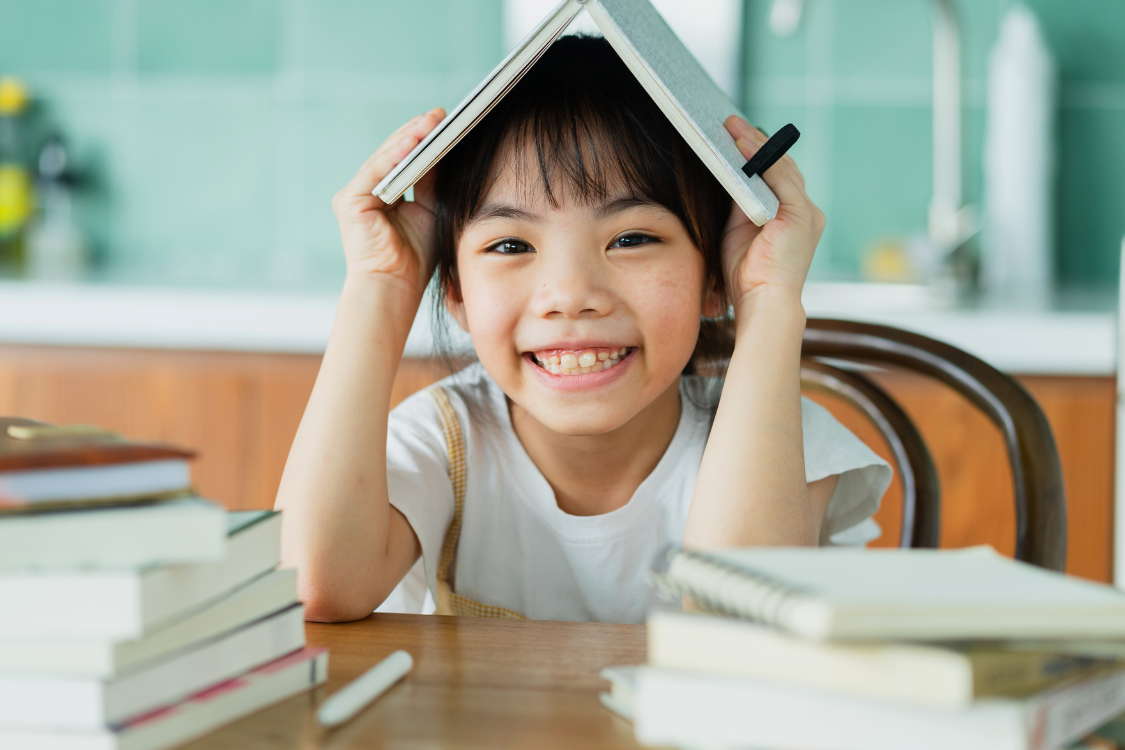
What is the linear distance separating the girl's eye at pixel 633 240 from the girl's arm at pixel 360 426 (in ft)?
0.60

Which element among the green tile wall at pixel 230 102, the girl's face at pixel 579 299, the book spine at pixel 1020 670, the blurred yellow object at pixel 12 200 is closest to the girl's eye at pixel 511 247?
the girl's face at pixel 579 299

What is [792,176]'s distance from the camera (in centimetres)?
87

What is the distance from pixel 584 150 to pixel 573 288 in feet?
0.44

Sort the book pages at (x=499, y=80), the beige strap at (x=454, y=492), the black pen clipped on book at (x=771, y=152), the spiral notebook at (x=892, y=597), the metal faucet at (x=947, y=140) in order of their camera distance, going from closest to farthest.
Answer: the spiral notebook at (x=892, y=597), the book pages at (x=499, y=80), the black pen clipped on book at (x=771, y=152), the beige strap at (x=454, y=492), the metal faucet at (x=947, y=140)

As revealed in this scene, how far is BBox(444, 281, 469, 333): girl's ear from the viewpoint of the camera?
1039 millimetres

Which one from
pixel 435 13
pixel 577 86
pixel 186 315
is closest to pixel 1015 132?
pixel 435 13

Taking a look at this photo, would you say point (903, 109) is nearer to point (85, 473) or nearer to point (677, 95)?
point (677, 95)

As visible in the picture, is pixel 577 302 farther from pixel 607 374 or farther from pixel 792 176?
pixel 792 176

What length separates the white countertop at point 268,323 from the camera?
5.01ft

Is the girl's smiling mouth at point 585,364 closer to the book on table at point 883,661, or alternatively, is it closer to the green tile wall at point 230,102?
the book on table at point 883,661

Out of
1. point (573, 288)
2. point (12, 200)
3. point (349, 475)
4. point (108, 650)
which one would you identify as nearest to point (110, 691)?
point (108, 650)

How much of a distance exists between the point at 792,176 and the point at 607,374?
0.76ft

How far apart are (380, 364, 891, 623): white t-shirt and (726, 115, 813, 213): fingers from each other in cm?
23

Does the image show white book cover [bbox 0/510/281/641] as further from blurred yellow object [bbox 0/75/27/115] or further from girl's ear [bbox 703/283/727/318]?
blurred yellow object [bbox 0/75/27/115]
